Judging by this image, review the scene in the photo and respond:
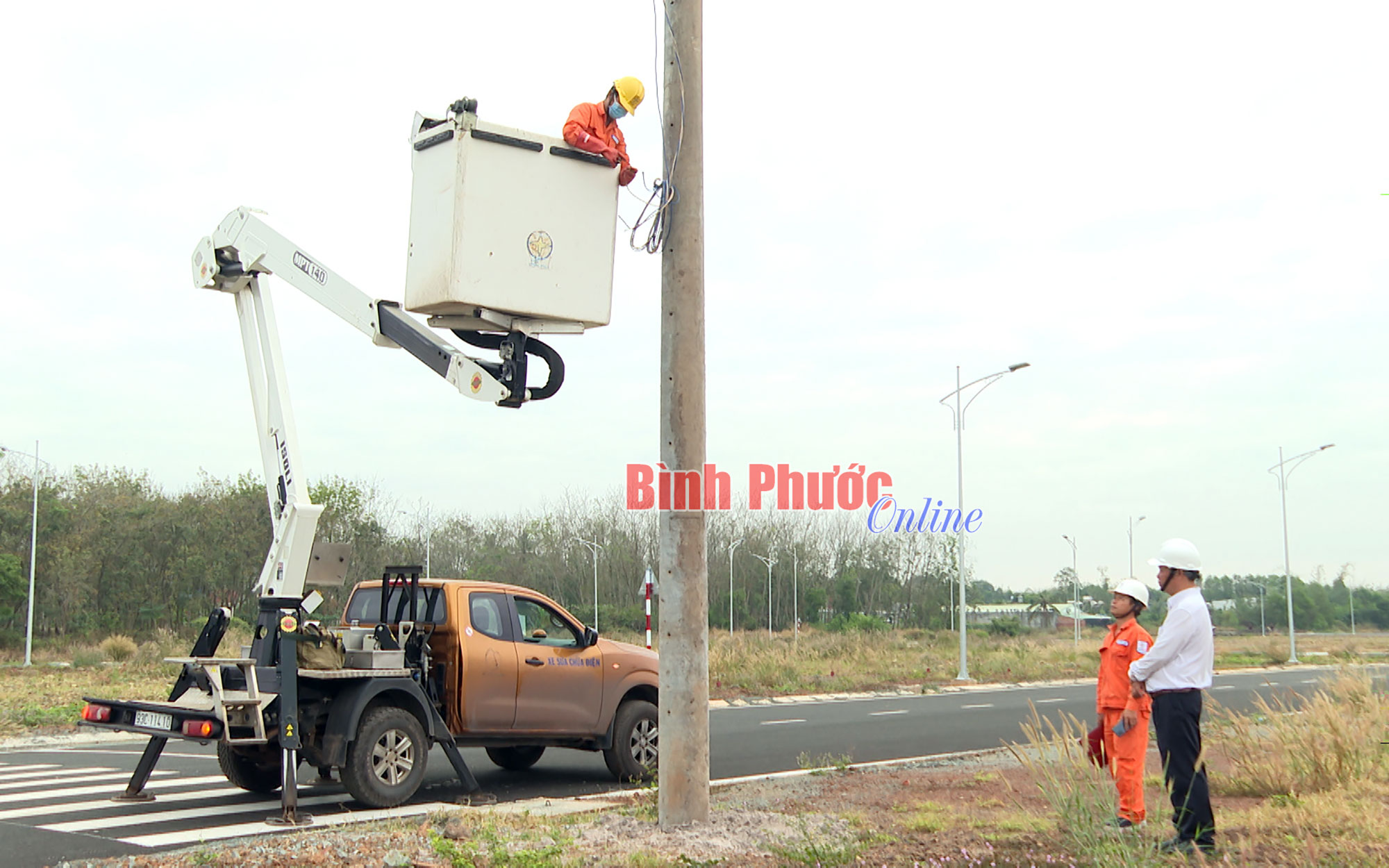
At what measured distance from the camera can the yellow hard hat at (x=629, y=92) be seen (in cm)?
809

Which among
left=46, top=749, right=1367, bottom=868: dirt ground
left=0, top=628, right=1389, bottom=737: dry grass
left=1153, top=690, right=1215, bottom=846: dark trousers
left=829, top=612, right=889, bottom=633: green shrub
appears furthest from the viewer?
left=829, top=612, right=889, bottom=633: green shrub

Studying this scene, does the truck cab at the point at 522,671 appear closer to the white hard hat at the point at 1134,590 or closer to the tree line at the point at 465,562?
the white hard hat at the point at 1134,590

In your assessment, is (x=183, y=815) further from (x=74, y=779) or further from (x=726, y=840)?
(x=726, y=840)

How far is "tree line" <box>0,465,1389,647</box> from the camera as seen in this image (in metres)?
48.3

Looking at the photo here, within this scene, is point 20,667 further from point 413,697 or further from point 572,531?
point 572,531

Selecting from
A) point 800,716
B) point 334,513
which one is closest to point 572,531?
point 334,513

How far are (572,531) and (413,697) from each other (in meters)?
62.1

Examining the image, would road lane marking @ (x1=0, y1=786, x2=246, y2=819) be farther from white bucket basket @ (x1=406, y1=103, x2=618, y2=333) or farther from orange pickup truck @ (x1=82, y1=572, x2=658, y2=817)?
white bucket basket @ (x1=406, y1=103, x2=618, y2=333)

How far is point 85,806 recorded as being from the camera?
1007 cm

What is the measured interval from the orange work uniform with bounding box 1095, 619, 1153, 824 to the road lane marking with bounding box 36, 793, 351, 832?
6.26m

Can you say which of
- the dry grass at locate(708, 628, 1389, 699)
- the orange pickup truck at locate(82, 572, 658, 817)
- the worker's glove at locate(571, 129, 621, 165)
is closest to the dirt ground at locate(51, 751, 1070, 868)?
the orange pickup truck at locate(82, 572, 658, 817)

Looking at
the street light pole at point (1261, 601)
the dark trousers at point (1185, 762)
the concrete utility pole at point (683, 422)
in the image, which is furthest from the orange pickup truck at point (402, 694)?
the street light pole at point (1261, 601)

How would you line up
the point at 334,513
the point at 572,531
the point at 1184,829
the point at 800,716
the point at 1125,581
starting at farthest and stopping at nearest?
1. the point at 572,531
2. the point at 334,513
3. the point at 800,716
4. the point at 1125,581
5. the point at 1184,829

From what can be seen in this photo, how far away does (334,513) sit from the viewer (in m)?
49.0
